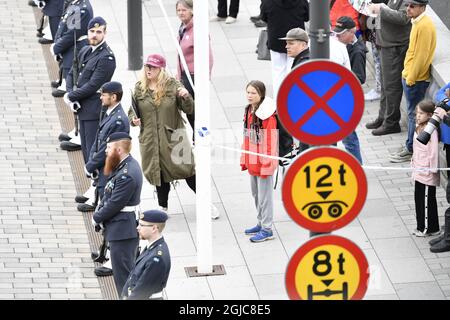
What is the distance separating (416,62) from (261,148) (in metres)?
2.63

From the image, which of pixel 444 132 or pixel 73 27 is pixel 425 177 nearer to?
pixel 444 132

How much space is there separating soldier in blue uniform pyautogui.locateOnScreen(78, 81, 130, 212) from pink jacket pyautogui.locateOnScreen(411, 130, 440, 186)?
3.08 meters

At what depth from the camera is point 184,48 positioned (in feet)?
51.0

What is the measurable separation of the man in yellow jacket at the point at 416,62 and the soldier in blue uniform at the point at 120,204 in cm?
411

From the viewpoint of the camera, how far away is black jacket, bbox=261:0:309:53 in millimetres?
16469

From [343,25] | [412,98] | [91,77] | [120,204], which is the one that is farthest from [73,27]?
[120,204]

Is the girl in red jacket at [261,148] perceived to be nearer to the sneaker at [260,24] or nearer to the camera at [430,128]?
the camera at [430,128]

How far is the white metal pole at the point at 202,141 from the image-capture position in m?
12.6

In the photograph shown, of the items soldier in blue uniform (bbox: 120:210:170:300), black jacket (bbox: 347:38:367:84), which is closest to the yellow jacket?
black jacket (bbox: 347:38:367:84)

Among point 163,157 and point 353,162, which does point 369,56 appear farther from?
point 353,162

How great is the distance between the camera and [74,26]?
16.9 metres

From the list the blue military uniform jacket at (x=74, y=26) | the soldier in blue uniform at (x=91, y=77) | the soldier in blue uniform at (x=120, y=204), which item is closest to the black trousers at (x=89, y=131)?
the soldier in blue uniform at (x=91, y=77)

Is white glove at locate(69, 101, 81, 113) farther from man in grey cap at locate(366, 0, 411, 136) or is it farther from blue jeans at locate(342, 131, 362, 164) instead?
man in grey cap at locate(366, 0, 411, 136)

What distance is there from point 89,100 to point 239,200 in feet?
7.40
